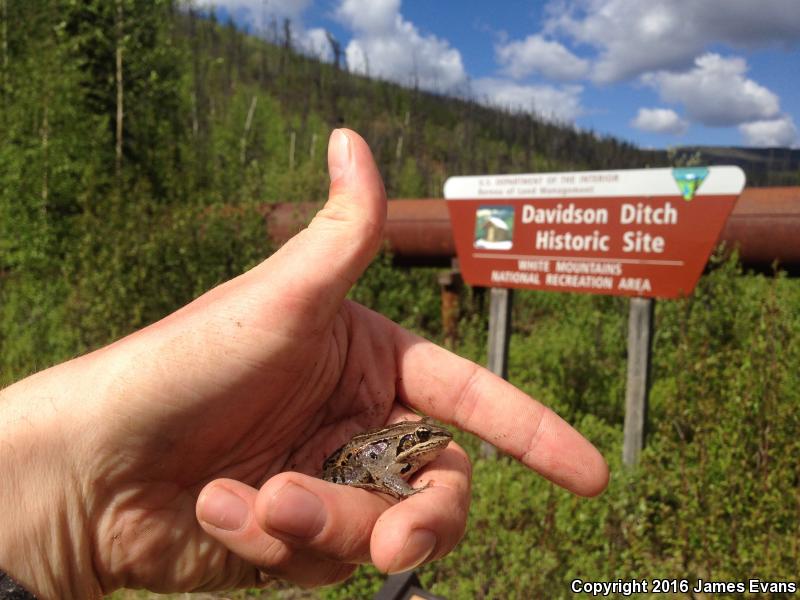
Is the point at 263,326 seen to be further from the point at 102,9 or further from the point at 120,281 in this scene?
the point at 102,9

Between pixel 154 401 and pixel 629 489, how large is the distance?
16.2 ft

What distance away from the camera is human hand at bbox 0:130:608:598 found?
7.00 ft

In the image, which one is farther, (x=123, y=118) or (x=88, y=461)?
(x=123, y=118)

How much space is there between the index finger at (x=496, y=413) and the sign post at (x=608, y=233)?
Answer: 3.38 m

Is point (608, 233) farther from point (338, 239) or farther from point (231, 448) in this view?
point (231, 448)

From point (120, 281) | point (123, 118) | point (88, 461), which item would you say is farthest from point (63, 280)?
point (88, 461)

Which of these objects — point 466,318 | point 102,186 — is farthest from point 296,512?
point 102,186

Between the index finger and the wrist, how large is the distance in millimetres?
1533

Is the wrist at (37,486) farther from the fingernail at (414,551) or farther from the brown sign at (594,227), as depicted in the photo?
the brown sign at (594,227)

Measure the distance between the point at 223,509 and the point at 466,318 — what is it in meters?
8.72

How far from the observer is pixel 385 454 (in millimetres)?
2682

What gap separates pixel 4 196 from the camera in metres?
10.5

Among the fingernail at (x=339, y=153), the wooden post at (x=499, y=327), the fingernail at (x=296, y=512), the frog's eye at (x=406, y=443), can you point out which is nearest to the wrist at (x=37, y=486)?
the fingernail at (x=296, y=512)

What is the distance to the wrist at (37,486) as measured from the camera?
2268 millimetres
